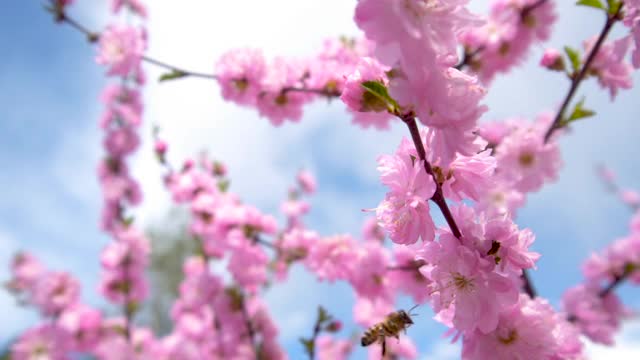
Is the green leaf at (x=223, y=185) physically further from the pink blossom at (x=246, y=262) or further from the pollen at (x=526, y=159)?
the pollen at (x=526, y=159)

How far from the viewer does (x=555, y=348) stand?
4.05 feet

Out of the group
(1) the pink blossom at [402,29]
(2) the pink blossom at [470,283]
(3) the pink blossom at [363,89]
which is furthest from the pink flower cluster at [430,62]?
(2) the pink blossom at [470,283]

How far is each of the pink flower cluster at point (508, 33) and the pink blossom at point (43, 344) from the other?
5581 mm

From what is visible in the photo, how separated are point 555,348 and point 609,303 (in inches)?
142

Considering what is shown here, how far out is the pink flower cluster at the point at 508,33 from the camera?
329 centimetres

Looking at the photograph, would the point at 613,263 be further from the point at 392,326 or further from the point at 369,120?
the point at 392,326

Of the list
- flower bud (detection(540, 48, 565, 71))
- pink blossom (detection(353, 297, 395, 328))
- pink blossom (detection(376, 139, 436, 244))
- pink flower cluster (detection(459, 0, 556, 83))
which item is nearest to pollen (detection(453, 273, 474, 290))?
pink blossom (detection(376, 139, 436, 244))

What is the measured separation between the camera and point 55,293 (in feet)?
19.2

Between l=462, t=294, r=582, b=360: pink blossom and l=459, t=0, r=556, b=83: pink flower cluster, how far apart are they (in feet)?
7.55

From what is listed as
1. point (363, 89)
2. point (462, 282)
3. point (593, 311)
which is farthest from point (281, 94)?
point (593, 311)

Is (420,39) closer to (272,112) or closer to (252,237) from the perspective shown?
(272,112)

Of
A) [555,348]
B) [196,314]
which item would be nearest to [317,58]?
[555,348]

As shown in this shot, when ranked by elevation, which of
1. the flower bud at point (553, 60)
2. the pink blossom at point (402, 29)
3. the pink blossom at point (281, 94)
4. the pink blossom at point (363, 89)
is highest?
the pink blossom at point (281, 94)

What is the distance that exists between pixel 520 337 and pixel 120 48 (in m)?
3.40
